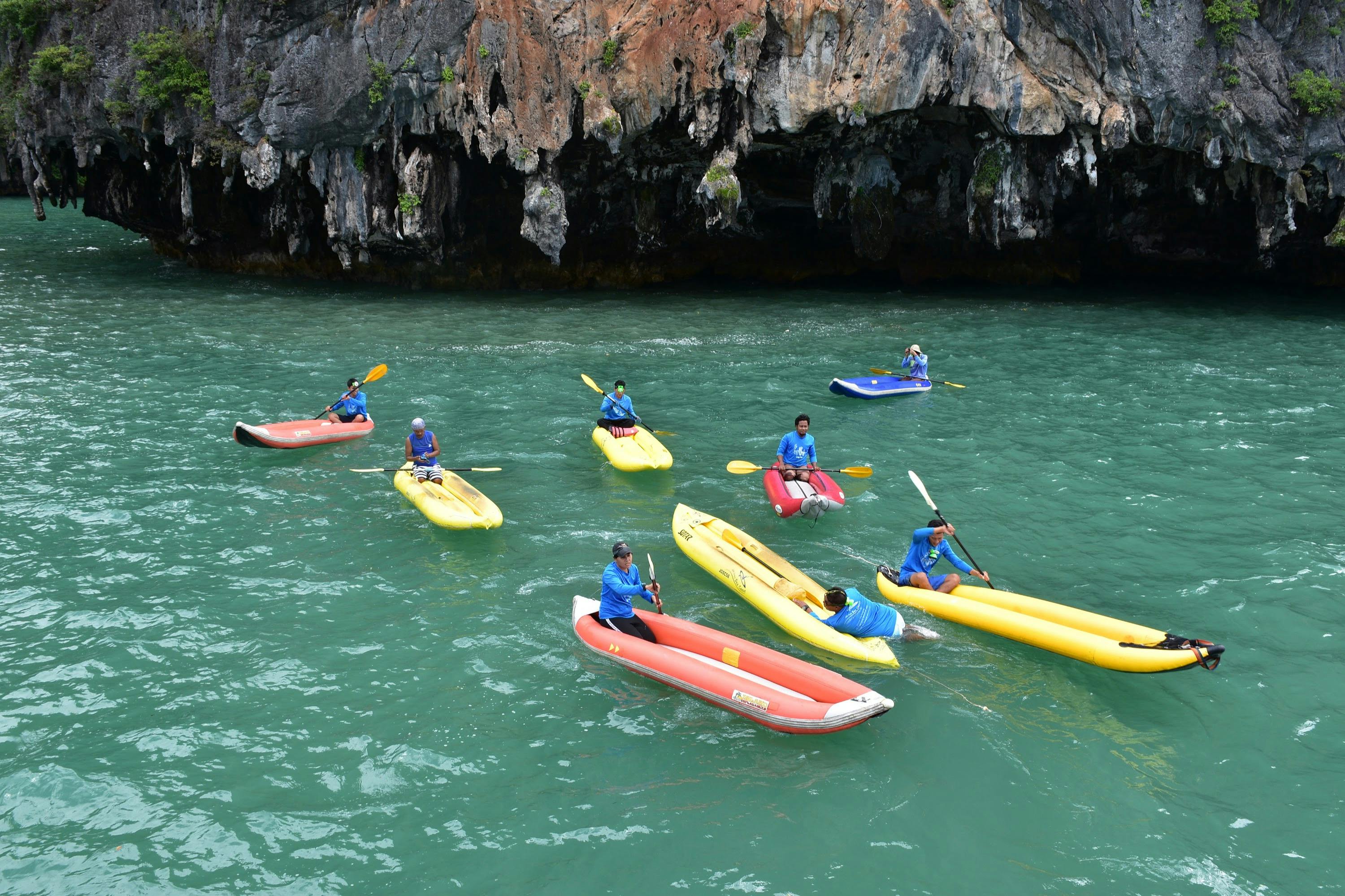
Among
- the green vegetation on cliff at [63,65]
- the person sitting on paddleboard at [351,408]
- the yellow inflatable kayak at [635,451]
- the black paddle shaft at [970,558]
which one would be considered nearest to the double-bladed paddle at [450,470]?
the yellow inflatable kayak at [635,451]

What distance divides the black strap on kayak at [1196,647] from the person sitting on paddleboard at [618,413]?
29.0 feet

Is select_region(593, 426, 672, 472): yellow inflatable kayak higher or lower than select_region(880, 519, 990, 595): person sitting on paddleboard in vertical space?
higher

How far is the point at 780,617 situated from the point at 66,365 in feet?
58.0

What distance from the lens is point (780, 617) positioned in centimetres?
991

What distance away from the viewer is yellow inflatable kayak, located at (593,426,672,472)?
1434cm

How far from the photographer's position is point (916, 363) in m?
19.0

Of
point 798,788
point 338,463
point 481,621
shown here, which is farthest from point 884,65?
point 798,788

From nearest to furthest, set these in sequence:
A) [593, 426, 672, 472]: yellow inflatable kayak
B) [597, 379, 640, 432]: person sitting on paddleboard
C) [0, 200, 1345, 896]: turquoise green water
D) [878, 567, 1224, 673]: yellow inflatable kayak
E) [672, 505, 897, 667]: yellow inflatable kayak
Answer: [0, 200, 1345, 896]: turquoise green water, [878, 567, 1224, 673]: yellow inflatable kayak, [672, 505, 897, 667]: yellow inflatable kayak, [593, 426, 672, 472]: yellow inflatable kayak, [597, 379, 640, 432]: person sitting on paddleboard

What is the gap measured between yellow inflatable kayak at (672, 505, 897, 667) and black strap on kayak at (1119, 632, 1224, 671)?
241 centimetres

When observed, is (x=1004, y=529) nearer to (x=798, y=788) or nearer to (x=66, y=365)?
(x=798, y=788)

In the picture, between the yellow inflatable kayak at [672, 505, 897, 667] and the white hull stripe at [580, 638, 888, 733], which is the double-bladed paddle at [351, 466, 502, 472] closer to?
the yellow inflatable kayak at [672, 505, 897, 667]

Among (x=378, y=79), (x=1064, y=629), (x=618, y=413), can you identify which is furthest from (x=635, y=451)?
(x=378, y=79)

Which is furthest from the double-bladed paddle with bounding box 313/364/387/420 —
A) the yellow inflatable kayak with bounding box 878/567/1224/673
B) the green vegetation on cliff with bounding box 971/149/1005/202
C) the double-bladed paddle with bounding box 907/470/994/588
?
the green vegetation on cliff with bounding box 971/149/1005/202

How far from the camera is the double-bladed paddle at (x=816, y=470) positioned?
13.5 meters
